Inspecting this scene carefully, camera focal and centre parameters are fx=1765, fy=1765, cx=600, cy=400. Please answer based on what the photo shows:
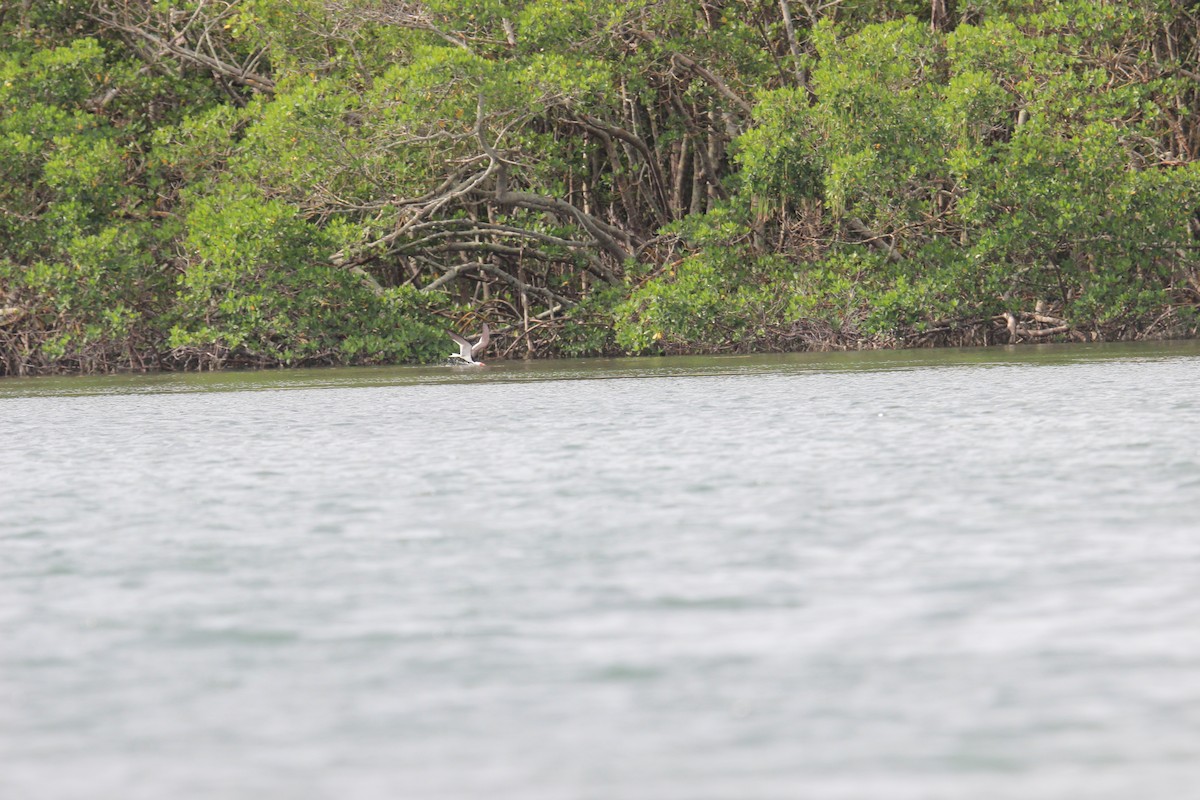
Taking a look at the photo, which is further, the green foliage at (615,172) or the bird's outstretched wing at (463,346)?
the green foliage at (615,172)

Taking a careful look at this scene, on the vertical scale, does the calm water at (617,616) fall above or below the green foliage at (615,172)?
below

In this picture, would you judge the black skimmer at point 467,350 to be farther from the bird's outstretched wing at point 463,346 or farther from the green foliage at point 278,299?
the green foliage at point 278,299

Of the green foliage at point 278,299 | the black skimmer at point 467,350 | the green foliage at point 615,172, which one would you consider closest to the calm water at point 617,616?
the black skimmer at point 467,350

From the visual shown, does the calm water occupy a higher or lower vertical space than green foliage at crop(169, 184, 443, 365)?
lower

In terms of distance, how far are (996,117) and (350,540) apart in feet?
49.3

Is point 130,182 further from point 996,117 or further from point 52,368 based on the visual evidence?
point 996,117

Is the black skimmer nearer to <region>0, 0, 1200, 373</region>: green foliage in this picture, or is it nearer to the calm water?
<region>0, 0, 1200, 373</region>: green foliage

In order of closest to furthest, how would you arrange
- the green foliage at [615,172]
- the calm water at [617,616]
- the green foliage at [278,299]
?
the calm water at [617,616], the green foliage at [615,172], the green foliage at [278,299]

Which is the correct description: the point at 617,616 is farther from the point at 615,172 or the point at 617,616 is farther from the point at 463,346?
the point at 615,172

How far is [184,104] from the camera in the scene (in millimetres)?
22312

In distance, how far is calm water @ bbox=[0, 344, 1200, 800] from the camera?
2.32m

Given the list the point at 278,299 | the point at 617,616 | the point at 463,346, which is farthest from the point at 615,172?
the point at 617,616

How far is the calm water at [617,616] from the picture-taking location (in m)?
2.32

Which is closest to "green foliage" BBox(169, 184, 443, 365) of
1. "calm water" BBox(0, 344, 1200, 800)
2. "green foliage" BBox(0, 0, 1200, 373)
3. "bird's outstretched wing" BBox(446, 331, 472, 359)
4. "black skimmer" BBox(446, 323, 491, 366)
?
"green foliage" BBox(0, 0, 1200, 373)
